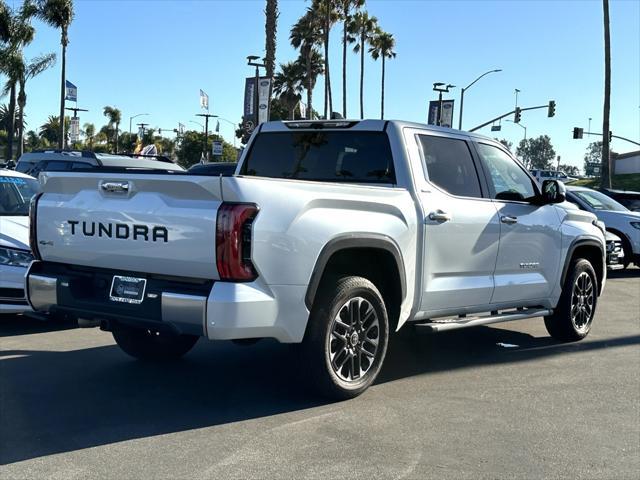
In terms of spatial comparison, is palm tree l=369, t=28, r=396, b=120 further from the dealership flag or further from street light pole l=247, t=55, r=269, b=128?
street light pole l=247, t=55, r=269, b=128

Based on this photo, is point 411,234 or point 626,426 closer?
point 626,426

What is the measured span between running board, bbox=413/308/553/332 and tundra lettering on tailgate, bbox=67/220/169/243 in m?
2.32

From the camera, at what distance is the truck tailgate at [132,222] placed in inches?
169

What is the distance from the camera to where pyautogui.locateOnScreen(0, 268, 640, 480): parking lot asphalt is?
12.8ft

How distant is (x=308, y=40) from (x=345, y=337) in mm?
46112

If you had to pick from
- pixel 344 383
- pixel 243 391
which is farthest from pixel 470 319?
pixel 243 391

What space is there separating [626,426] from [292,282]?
2.45m

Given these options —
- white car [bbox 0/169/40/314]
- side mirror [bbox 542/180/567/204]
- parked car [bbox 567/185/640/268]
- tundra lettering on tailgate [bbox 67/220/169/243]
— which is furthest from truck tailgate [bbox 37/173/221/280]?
parked car [bbox 567/185/640/268]

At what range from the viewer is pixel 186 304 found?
4.25 metres

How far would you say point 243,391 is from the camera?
17.4 feet

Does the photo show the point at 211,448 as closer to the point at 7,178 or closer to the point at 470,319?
the point at 470,319

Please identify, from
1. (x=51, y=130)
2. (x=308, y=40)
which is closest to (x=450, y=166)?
(x=308, y=40)

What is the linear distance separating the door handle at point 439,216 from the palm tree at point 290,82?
51398mm

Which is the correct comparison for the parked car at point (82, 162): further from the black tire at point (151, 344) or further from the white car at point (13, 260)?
the black tire at point (151, 344)
